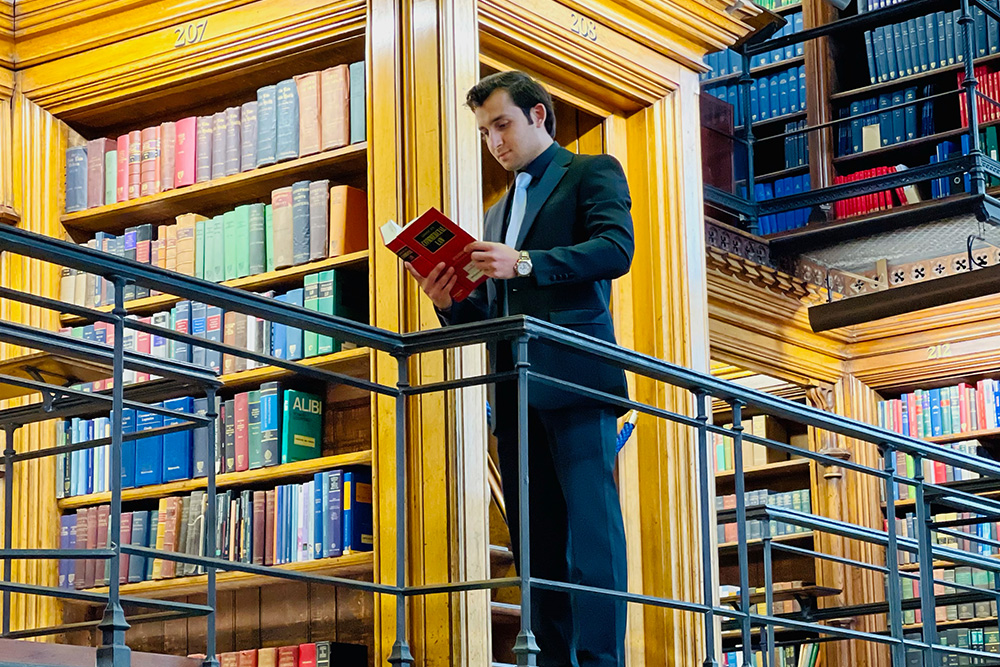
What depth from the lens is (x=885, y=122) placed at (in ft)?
25.4

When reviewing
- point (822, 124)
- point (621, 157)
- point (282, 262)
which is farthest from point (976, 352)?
point (282, 262)

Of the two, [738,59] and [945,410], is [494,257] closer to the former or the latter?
[945,410]

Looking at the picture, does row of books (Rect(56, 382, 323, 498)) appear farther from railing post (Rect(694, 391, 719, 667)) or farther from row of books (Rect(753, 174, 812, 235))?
row of books (Rect(753, 174, 812, 235))

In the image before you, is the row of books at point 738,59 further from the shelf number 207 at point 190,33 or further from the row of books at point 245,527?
the row of books at point 245,527

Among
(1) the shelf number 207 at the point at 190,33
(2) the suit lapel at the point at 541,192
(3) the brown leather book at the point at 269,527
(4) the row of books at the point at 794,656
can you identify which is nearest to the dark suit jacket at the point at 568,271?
(2) the suit lapel at the point at 541,192

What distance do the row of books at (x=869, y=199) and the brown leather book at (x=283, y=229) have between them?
3.89 metres

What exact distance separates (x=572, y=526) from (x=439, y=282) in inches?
21.7

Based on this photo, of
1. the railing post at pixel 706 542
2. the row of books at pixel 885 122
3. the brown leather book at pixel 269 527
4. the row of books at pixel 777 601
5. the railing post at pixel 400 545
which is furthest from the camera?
the row of books at pixel 777 601

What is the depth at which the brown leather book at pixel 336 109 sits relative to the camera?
4.25 m

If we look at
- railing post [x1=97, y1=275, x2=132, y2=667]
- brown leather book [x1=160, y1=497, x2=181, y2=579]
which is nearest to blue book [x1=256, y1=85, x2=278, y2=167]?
brown leather book [x1=160, y1=497, x2=181, y2=579]

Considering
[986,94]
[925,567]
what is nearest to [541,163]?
[925,567]

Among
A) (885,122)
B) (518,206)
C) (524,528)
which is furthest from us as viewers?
(885,122)

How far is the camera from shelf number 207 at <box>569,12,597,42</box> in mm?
4512

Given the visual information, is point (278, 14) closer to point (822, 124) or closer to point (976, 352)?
point (822, 124)
